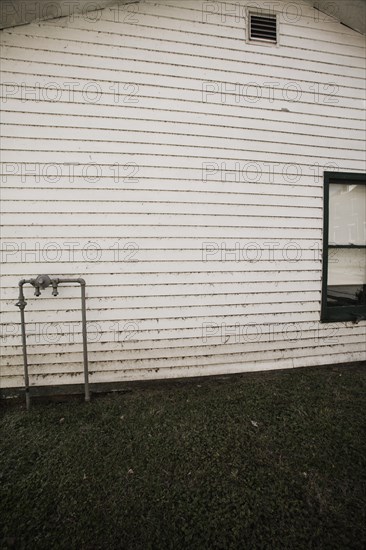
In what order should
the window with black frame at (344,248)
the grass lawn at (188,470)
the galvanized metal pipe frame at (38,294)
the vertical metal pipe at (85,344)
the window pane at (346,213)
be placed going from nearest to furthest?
the grass lawn at (188,470)
the galvanized metal pipe frame at (38,294)
the vertical metal pipe at (85,344)
the window with black frame at (344,248)
the window pane at (346,213)

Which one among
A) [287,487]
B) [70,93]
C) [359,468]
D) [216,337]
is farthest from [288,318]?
[70,93]

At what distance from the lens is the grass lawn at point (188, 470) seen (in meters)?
1.68

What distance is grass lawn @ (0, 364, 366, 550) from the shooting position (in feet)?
5.51

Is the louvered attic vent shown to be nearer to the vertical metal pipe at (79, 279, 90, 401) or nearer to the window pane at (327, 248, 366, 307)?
the window pane at (327, 248, 366, 307)

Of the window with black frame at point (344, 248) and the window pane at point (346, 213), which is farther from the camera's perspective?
the window pane at point (346, 213)

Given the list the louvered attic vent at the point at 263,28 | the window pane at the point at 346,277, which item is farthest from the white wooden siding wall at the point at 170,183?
the window pane at the point at 346,277

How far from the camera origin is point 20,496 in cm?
192

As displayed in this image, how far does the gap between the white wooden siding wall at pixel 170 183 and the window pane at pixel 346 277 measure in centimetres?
39

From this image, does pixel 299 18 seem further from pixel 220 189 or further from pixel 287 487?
pixel 287 487

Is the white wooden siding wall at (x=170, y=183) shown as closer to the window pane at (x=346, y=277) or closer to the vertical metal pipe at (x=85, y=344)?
the vertical metal pipe at (x=85, y=344)

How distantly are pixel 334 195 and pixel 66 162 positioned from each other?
375 cm

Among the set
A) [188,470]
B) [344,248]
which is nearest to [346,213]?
[344,248]

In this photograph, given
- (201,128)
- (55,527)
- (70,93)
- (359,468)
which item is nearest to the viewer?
(55,527)

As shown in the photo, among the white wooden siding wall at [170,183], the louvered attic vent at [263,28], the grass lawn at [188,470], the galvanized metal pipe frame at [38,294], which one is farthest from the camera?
the louvered attic vent at [263,28]
